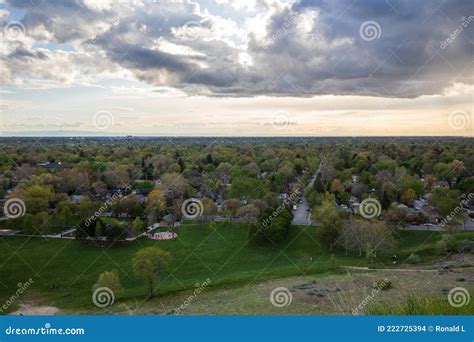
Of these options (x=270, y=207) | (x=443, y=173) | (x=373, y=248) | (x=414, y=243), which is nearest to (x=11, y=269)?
(x=270, y=207)

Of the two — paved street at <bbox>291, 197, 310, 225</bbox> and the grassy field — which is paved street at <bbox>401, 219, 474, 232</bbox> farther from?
paved street at <bbox>291, 197, 310, 225</bbox>

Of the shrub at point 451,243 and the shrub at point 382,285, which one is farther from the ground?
the shrub at point 451,243

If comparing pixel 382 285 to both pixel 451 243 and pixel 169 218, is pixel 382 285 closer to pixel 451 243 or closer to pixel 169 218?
Result: pixel 451 243

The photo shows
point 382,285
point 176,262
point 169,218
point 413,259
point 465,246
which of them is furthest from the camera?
point 169,218

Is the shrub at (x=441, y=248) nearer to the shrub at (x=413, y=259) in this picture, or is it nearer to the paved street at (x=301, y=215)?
the shrub at (x=413, y=259)

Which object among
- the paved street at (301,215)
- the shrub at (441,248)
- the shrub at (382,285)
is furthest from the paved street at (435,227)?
the shrub at (382,285)

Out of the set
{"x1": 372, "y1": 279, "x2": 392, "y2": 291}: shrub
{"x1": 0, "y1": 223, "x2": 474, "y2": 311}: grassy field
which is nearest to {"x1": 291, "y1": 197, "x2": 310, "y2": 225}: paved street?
{"x1": 0, "y1": 223, "x2": 474, "y2": 311}: grassy field

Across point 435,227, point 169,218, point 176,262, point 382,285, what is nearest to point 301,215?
point 435,227

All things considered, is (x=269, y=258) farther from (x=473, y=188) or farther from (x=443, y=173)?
(x=443, y=173)
